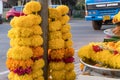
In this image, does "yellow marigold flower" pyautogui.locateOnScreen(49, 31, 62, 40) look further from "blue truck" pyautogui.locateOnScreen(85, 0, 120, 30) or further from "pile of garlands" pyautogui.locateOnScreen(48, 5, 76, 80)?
"blue truck" pyautogui.locateOnScreen(85, 0, 120, 30)

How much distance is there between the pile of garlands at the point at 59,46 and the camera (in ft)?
14.2

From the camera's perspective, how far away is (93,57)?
408 cm

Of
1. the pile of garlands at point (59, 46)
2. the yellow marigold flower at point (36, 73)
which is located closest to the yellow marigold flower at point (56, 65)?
the pile of garlands at point (59, 46)

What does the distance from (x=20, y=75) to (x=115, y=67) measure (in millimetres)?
1104

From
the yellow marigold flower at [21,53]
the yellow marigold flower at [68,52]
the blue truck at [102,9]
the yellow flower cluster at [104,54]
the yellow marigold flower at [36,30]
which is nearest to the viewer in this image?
the yellow flower cluster at [104,54]

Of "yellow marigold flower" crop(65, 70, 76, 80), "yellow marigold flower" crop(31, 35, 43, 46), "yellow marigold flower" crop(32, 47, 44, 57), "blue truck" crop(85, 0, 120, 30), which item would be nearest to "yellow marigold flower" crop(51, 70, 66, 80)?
"yellow marigold flower" crop(65, 70, 76, 80)

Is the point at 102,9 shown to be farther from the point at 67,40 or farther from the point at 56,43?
the point at 56,43

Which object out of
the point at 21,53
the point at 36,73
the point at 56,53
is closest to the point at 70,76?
the point at 56,53

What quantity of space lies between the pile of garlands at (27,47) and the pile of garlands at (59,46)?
0.25 metres

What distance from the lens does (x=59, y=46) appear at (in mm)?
4309

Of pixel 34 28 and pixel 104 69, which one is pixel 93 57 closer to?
pixel 104 69

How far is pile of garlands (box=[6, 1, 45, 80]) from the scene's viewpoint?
3.94 meters

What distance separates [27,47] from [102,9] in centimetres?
1299

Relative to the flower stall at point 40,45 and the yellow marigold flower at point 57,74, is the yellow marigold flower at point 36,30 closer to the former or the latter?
the flower stall at point 40,45
